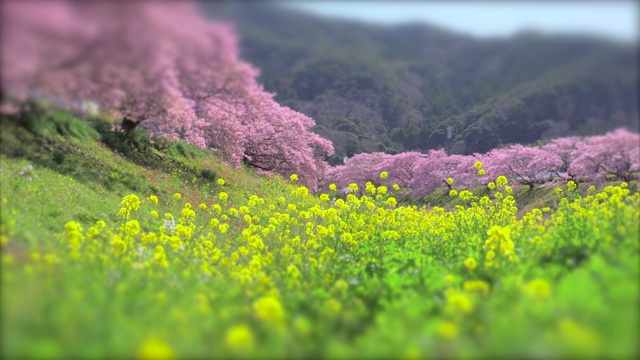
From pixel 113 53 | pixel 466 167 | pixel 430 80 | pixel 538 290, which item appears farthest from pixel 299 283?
pixel 466 167

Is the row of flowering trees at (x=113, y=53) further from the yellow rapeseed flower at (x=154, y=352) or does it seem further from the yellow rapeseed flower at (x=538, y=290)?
the yellow rapeseed flower at (x=538, y=290)

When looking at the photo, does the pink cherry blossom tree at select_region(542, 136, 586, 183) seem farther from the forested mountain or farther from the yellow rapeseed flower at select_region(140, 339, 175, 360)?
the yellow rapeseed flower at select_region(140, 339, 175, 360)

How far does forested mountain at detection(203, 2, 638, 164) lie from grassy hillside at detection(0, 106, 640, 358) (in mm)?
2316

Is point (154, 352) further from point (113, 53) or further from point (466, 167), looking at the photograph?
point (466, 167)

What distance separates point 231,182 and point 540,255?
14151mm

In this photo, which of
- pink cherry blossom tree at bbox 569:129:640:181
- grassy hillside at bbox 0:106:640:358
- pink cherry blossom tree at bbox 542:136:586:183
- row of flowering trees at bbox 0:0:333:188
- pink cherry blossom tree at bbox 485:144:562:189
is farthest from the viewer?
pink cherry blossom tree at bbox 485:144:562:189

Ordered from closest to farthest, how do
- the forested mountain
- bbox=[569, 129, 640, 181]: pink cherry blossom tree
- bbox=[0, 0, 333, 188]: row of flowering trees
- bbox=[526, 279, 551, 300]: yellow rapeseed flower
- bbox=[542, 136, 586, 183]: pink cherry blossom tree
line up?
1. bbox=[526, 279, 551, 300]: yellow rapeseed flower
2. bbox=[0, 0, 333, 188]: row of flowering trees
3. bbox=[569, 129, 640, 181]: pink cherry blossom tree
4. the forested mountain
5. bbox=[542, 136, 586, 183]: pink cherry blossom tree

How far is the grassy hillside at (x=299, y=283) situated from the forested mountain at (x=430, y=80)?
232 cm

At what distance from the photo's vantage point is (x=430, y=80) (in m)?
16.6

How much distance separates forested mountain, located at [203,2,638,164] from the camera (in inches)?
299

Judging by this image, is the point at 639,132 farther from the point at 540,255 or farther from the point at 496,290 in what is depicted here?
the point at 496,290

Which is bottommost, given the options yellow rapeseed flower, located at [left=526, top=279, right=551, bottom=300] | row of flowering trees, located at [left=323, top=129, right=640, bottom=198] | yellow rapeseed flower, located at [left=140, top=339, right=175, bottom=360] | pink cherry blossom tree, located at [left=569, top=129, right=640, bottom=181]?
row of flowering trees, located at [left=323, top=129, right=640, bottom=198]

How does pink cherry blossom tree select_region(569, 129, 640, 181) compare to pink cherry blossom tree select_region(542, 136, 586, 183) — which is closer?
pink cherry blossom tree select_region(569, 129, 640, 181)

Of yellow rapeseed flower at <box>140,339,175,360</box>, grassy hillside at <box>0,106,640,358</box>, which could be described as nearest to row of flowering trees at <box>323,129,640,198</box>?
grassy hillside at <box>0,106,640,358</box>
